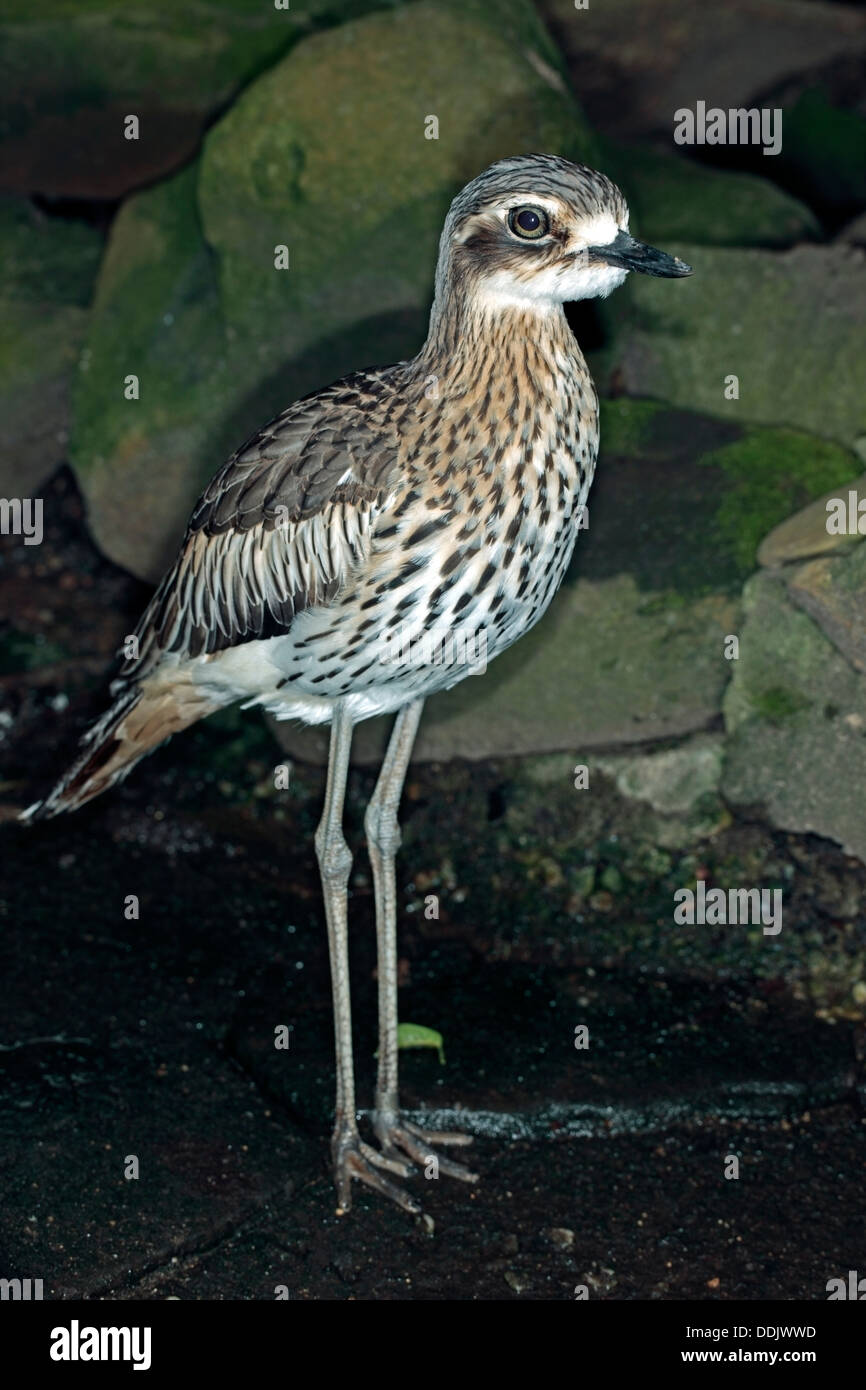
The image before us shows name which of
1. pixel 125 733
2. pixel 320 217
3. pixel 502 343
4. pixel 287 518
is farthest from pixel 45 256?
pixel 502 343

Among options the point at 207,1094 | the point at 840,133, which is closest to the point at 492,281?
the point at 207,1094

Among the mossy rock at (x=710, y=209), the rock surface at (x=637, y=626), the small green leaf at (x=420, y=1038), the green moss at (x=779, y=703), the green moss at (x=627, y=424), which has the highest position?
the mossy rock at (x=710, y=209)

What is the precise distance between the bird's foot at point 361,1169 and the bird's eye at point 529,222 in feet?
8.72

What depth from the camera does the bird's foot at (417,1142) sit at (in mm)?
5320

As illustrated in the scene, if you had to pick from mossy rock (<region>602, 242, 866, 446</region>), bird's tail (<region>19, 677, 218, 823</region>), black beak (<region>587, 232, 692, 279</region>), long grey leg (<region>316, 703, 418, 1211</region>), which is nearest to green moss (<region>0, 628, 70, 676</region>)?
bird's tail (<region>19, 677, 218, 823</region>)

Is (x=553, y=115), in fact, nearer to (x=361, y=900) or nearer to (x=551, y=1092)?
(x=361, y=900)

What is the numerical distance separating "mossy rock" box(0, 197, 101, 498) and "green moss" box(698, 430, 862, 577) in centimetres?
342

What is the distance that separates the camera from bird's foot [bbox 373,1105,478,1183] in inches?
209

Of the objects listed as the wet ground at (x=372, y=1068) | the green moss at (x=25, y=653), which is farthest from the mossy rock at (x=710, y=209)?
the green moss at (x=25, y=653)

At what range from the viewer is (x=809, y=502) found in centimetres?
670

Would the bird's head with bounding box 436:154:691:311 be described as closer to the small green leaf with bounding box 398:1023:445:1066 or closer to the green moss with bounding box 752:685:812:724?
the green moss with bounding box 752:685:812:724

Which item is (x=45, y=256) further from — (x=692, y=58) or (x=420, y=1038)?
(x=420, y=1038)

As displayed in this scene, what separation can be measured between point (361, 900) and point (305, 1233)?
5.73 ft

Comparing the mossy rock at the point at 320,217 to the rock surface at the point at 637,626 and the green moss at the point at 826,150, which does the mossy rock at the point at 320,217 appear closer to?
the rock surface at the point at 637,626
